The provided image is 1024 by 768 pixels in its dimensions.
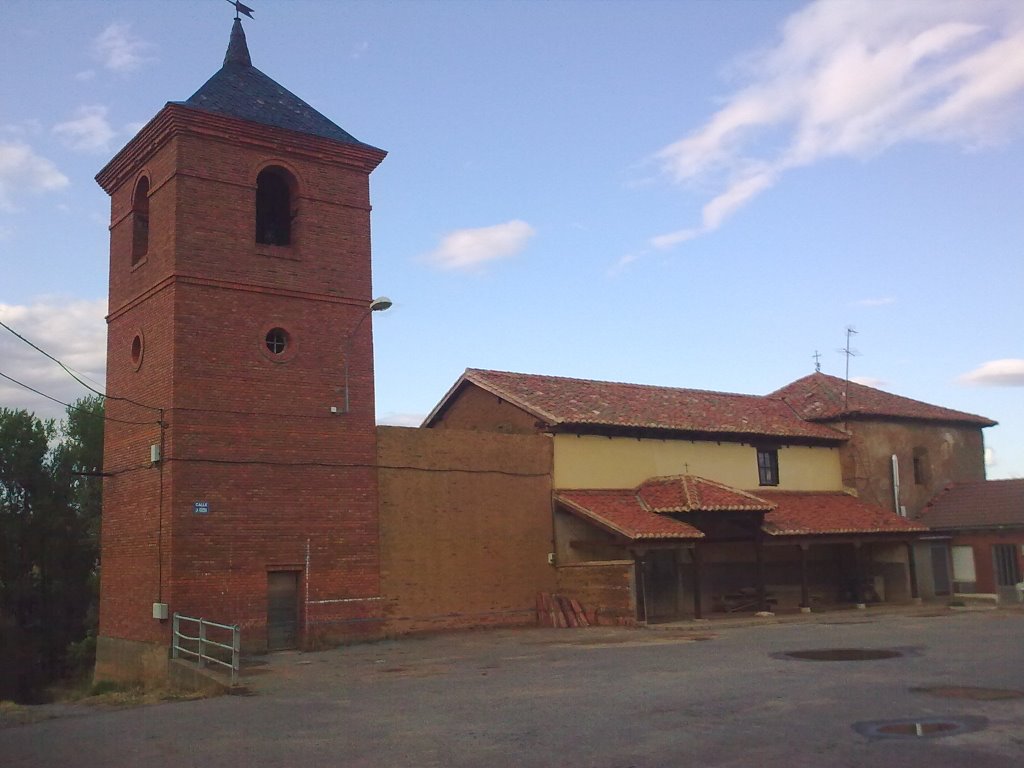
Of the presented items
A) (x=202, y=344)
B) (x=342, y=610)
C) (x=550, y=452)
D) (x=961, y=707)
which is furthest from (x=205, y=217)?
(x=961, y=707)

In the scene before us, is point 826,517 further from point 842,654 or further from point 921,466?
point 842,654

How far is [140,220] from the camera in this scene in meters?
21.0

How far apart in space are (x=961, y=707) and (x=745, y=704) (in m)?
2.17

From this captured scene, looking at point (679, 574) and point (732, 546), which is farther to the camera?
point (732, 546)

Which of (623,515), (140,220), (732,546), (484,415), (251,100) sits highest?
(251,100)

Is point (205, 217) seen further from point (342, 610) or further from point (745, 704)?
point (745, 704)

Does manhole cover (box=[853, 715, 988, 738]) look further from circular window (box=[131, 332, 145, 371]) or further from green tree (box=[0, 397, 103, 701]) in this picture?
green tree (box=[0, 397, 103, 701])

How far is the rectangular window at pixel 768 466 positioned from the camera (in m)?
28.1

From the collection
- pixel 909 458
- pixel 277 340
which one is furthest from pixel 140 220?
pixel 909 458

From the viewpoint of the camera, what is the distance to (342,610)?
19531mm

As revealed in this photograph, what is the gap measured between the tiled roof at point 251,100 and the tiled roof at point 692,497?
11.0m

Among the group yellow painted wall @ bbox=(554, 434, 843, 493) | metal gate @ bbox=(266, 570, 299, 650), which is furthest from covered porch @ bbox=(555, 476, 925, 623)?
metal gate @ bbox=(266, 570, 299, 650)

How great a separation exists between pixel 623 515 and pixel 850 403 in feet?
36.7

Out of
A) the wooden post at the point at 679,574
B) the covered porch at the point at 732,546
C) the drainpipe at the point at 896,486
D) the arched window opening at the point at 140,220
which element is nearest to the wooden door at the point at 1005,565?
the covered porch at the point at 732,546
